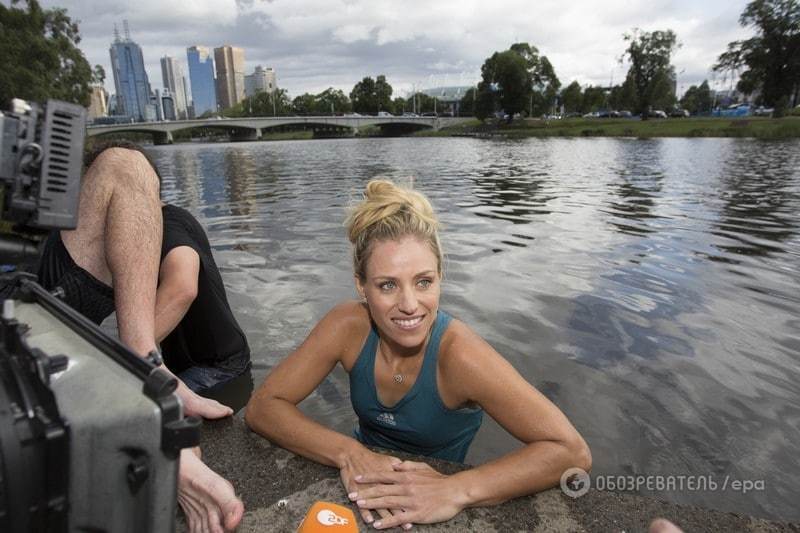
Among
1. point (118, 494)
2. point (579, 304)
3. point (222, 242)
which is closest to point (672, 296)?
point (579, 304)

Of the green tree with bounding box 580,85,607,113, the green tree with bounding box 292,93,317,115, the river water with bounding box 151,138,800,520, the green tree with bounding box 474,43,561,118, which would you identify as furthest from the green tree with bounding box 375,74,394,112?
the river water with bounding box 151,138,800,520

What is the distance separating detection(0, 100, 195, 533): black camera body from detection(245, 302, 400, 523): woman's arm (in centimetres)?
132

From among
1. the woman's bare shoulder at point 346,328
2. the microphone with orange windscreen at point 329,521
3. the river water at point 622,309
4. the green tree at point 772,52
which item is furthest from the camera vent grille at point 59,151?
the green tree at point 772,52

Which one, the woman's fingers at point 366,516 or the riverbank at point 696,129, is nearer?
the woman's fingers at point 366,516

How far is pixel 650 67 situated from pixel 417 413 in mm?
83445

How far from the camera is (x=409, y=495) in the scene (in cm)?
210

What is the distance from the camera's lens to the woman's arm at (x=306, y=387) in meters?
2.45

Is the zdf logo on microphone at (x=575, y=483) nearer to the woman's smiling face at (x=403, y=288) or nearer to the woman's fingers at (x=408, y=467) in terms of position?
the woman's fingers at (x=408, y=467)

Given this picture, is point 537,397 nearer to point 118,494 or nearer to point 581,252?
point 118,494

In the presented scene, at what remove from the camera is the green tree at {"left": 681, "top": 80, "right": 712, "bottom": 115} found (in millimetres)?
117125

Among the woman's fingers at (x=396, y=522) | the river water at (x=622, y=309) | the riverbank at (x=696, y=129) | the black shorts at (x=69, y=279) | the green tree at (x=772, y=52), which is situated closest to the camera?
the woman's fingers at (x=396, y=522)

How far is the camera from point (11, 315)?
1192 millimetres

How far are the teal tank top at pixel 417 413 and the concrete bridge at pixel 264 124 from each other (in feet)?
248

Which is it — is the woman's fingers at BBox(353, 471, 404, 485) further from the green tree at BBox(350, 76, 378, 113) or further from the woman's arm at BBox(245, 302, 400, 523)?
the green tree at BBox(350, 76, 378, 113)
